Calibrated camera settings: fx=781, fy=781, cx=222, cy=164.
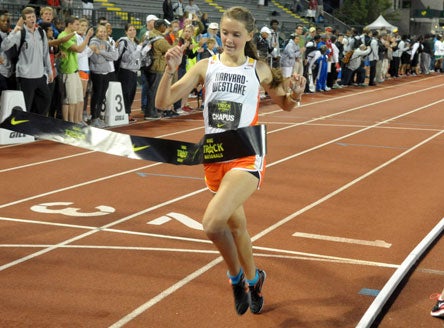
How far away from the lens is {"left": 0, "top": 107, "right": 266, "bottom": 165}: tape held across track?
512 cm

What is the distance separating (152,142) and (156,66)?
11.0 meters

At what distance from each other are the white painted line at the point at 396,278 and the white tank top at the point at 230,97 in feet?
4.86

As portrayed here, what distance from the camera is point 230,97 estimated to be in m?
5.23

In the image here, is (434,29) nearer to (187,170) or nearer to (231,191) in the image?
(187,170)

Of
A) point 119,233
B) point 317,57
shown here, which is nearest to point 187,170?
point 119,233

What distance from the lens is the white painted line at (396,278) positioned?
504 centimetres

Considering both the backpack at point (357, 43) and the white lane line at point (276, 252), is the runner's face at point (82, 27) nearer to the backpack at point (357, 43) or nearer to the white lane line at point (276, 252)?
the white lane line at point (276, 252)

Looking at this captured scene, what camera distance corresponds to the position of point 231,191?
4914 millimetres

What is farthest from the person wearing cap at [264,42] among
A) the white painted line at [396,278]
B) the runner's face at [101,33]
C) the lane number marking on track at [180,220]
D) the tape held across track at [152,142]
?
the tape held across track at [152,142]

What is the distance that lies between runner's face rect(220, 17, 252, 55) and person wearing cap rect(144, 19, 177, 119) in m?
11.1

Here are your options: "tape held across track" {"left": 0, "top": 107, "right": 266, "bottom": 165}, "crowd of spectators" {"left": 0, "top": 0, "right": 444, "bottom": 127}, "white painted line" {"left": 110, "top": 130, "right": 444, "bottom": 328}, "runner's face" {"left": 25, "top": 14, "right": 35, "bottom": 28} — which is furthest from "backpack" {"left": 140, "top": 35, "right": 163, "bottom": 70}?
"tape held across track" {"left": 0, "top": 107, "right": 266, "bottom": 165}

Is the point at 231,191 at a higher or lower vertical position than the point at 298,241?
higher

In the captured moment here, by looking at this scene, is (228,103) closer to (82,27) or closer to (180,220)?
(180,220)

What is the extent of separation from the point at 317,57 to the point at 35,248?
18412 millimetres
